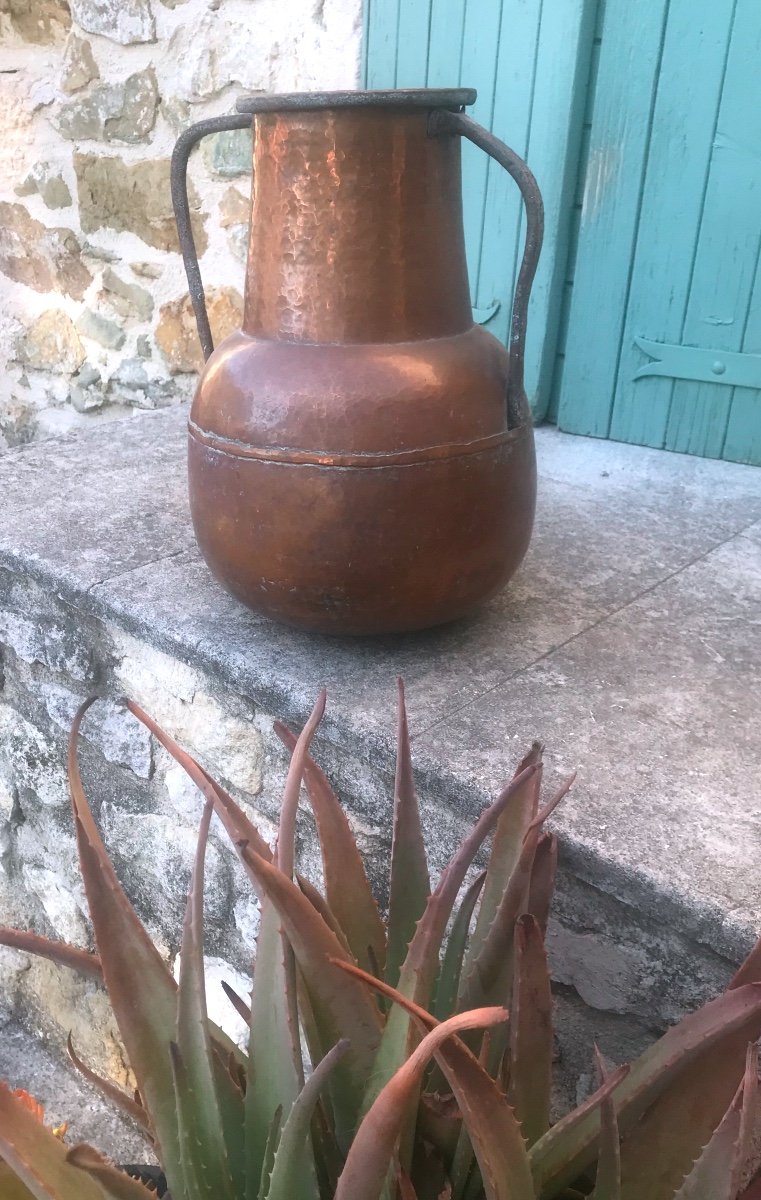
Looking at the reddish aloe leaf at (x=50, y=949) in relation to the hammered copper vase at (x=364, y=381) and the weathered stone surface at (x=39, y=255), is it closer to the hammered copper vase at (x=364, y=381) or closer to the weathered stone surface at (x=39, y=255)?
the hammered copper vase at (x=364, y=381)

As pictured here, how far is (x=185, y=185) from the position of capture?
1157 millimetres

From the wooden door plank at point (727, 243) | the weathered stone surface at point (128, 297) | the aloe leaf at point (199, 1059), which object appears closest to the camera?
the aloe leaf at point (199, 1059)

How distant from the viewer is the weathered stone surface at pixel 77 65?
234 centimetres

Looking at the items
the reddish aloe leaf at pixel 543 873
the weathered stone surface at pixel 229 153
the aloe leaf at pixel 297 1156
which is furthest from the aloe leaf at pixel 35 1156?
the weathered stone surface at pixel 229 153

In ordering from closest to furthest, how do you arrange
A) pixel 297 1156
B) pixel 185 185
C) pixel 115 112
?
pixel 297 1156 < pixel 185 185 < pixel 115 112

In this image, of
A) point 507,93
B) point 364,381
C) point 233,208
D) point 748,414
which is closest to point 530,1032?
point 364,381

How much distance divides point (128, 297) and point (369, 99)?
1701mm

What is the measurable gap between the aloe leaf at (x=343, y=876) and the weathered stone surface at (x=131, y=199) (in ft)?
6.07

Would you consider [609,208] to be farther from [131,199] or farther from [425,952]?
[425,952]

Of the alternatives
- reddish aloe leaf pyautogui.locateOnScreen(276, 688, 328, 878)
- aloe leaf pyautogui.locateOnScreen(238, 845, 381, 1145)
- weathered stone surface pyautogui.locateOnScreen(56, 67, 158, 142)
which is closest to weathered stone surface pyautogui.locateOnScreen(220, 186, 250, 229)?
weathered stone surface pyautogui.locateOnScreen(56, 67, 158, 142)

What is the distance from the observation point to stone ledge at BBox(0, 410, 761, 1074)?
89 cm

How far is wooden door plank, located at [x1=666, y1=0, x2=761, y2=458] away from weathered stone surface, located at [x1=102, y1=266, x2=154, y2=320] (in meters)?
1.38

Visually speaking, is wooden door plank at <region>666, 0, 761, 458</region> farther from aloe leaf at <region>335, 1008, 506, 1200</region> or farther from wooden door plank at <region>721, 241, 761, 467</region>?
aloe leaf at <region>335, 1008, 506, 1200</region>

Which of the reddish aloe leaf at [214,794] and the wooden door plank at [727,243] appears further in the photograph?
the wooden door plank at [727,243]
